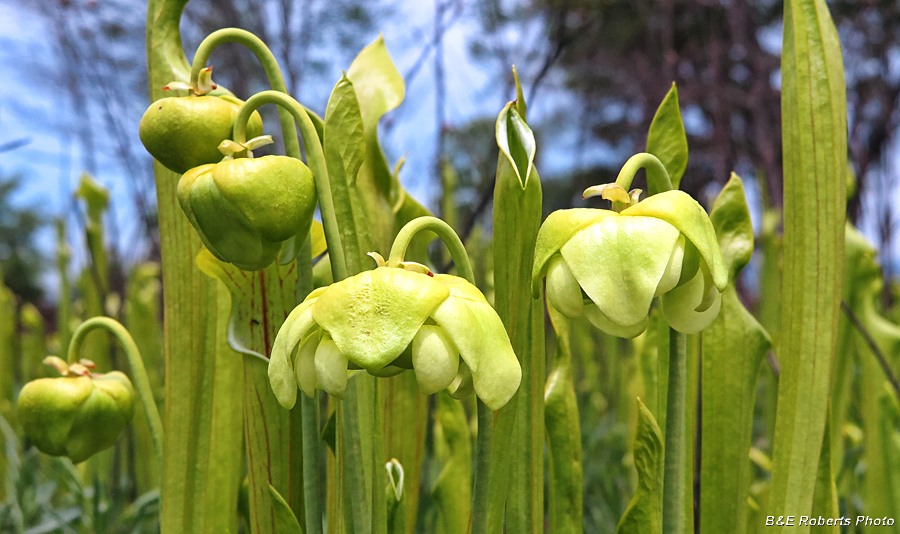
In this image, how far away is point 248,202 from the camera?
0.34 meters

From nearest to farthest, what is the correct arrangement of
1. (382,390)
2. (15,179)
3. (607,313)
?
(607,313) → (382,390) → (15,179)

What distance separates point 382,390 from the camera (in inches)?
22.5

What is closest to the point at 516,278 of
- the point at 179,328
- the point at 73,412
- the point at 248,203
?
the point at 248,203

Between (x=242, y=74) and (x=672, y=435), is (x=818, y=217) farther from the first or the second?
(x=242, y=74)

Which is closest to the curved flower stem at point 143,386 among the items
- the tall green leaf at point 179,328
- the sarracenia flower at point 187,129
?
the tall green leaf at point 179,328

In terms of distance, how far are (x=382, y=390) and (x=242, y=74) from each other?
6.49ft

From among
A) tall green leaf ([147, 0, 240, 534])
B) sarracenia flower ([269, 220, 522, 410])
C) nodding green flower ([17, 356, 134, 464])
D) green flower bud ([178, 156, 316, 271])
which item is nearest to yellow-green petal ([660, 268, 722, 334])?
sarracenia flower ([269, 220, 522, 410])

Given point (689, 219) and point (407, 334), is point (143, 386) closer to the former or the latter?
point (407, 334)

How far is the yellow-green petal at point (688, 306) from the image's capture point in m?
0.36

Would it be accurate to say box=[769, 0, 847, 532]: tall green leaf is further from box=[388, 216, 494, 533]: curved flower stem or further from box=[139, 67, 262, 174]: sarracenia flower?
Answer: box=[139, 67, 262, 174]: sarracenia flower

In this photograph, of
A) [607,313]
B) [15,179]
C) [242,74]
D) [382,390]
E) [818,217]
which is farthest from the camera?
[15,179]

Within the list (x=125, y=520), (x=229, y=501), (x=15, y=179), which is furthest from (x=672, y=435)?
(x=15, y=179)

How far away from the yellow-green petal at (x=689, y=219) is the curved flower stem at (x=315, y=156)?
164mm

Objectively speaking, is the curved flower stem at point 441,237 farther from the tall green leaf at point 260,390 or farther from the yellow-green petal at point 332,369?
the tall green leaf at point 260,390
